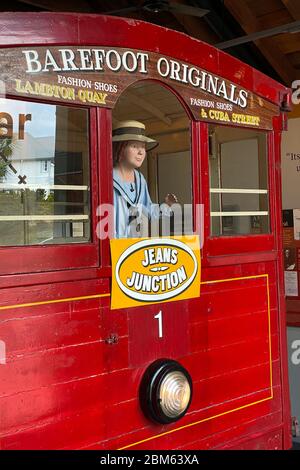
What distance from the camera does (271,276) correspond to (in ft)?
10.6

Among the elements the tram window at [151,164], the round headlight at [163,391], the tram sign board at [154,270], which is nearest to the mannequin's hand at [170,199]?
the tram window at [151,164]

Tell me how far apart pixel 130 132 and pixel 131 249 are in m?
0.55

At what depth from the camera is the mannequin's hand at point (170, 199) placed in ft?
9.09

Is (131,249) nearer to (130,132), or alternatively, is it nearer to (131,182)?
(131,182)

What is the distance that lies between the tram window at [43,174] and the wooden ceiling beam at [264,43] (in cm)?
359

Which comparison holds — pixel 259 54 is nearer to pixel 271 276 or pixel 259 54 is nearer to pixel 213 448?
pixel 271 276

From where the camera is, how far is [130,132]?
261cm

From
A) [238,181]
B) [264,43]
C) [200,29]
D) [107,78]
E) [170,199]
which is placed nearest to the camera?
[107,78]

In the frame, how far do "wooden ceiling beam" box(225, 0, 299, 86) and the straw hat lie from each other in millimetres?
3250

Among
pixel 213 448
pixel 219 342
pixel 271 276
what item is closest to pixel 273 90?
pixel 271 276
